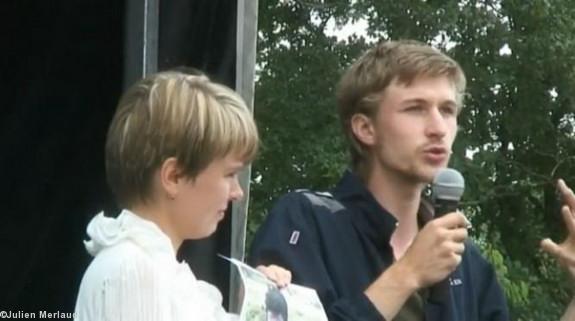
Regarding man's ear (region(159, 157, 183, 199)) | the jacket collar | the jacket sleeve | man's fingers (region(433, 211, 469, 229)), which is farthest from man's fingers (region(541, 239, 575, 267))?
man's ear (region(159, 157, 183, 199))

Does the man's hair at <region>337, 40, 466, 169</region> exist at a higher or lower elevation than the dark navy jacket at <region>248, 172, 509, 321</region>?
higher

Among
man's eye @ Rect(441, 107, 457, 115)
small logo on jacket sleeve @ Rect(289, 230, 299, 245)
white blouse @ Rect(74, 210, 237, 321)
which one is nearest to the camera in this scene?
white blouse @ Rect(74, 210, 237, 321)

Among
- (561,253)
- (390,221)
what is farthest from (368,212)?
(561,253)

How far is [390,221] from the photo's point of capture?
2.37m

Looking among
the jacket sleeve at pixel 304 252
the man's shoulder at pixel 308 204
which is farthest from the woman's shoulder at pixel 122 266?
the man's shoulder at pixel 308 204

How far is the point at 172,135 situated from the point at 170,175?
0.06 m

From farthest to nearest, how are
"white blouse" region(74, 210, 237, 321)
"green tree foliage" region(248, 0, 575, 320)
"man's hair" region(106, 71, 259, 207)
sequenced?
"green tree foliage" region(248, 0, 575, 320)
"man's hair" region(106, 71, 259, 207)
"white blouse" region(74, 210, 237, 321)

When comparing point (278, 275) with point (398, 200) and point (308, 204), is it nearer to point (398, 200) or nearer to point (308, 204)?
point (308, 204)

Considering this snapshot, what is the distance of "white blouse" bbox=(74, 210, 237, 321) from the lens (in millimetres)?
1724

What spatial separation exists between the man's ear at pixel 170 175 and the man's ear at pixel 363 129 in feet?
2.23

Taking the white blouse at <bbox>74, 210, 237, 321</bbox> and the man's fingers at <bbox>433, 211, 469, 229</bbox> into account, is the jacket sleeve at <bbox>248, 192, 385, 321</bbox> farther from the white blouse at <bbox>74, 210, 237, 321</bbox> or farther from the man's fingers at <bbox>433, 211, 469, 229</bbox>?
the white blouse at <bbox>74, 210, 237, 321</bbox>

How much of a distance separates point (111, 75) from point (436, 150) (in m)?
1.29

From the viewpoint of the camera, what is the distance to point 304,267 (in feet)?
7.38

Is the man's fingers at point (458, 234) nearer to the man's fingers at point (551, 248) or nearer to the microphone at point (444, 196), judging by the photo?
the microphone at point (444, 196)
